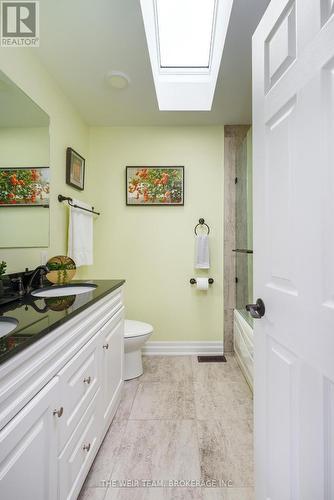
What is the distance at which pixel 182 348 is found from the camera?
251 centimetres

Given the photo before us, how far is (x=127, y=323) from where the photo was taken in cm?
215

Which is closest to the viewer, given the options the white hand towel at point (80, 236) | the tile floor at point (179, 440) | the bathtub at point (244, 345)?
the tile floor at point (179, 440)

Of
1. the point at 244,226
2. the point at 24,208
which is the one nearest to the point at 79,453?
the point at 24,208

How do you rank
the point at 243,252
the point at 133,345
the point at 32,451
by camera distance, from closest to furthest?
the point at 32,451 < the point at 133,345 < the point at 243,252

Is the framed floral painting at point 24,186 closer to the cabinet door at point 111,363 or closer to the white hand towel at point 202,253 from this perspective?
the cabinet door at point 111,363

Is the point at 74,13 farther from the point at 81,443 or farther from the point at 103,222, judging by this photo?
the point at 81,443

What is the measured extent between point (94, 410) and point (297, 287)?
3.72ft

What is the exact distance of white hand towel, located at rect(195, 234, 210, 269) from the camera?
7.97ft

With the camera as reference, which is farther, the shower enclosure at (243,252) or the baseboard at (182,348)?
the baseboard at (182,348)

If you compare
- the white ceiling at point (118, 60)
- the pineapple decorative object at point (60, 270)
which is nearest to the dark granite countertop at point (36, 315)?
the pineapple decorative object at point (60, 270)

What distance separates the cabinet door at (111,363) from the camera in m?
1.35

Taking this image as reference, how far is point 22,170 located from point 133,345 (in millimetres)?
1521

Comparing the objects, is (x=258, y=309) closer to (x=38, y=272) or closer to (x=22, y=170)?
(x=38, y=272)

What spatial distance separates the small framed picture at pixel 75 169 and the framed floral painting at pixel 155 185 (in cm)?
46
